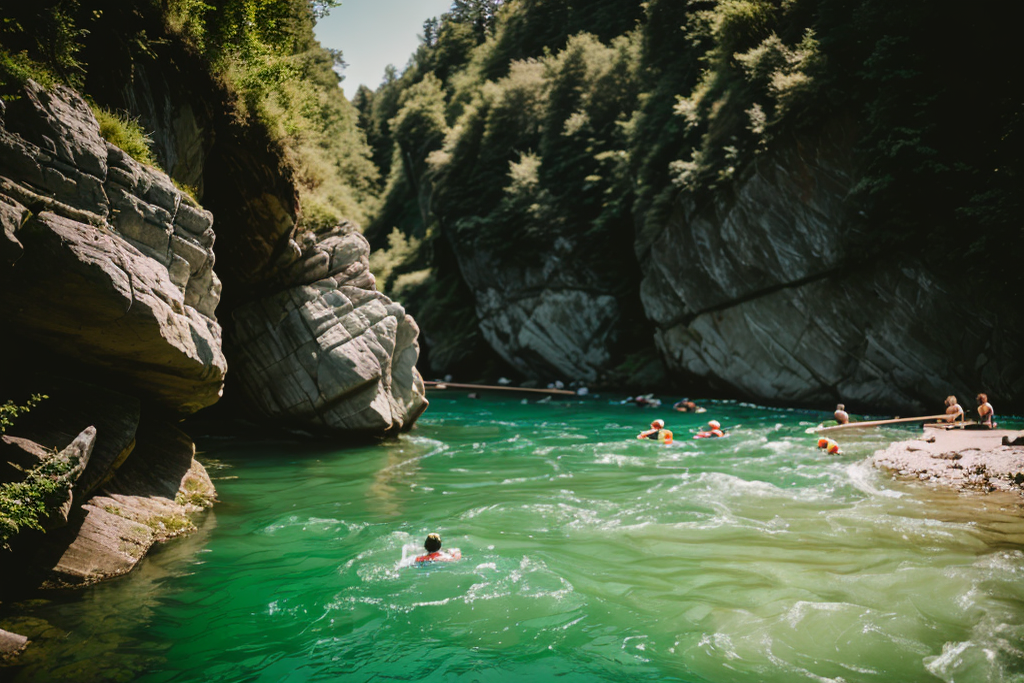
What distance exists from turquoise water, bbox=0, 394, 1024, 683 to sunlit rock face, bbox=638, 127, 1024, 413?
9249 mm

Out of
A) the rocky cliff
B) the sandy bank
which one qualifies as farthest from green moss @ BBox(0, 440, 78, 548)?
the sandy bank

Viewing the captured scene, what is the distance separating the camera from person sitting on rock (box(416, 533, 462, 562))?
8.59m

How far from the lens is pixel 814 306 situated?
2316 centimetres

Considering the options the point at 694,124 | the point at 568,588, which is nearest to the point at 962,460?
the point at 568,588

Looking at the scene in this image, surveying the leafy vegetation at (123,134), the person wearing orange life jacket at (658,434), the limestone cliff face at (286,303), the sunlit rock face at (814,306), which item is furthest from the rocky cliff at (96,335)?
the sunlit rock face at (814,306)

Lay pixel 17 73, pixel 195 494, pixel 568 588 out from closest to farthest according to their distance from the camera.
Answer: pixel 17 73
pixel 568 588
pixel 195 494

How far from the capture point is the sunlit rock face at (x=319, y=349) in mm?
16359

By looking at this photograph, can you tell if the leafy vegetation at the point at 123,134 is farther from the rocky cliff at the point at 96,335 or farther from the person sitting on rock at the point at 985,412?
the person sitting on rock at the point at 985,412

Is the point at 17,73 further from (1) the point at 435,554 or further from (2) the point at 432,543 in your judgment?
(1) the point at 435,554

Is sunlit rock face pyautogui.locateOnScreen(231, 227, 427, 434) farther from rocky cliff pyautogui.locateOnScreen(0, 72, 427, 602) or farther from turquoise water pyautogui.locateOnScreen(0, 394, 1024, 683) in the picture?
rocky cliff pyautogui.locateOnScreen(0, 72, 427, 602)

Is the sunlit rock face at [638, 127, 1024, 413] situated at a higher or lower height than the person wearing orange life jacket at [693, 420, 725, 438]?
higher

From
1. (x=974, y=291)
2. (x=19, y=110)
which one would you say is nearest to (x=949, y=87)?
(x=974, y=291)

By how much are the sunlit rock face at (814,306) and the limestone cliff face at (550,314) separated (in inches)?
237

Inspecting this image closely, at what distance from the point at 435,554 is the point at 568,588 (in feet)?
6.50
